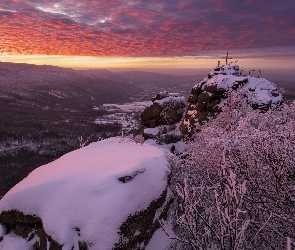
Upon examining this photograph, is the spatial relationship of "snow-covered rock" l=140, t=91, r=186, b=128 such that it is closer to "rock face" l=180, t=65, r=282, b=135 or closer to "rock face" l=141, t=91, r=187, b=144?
"rock face" l=141, t=91, r=187, b=144

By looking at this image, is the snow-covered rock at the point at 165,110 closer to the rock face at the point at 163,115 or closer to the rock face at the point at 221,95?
the rock face at the point at 163,115

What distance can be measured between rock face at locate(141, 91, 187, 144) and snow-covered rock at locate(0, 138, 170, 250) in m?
18.5

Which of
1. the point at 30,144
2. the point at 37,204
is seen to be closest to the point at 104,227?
the point at 37,204

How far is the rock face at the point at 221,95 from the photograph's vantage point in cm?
2938

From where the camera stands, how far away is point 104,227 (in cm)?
784

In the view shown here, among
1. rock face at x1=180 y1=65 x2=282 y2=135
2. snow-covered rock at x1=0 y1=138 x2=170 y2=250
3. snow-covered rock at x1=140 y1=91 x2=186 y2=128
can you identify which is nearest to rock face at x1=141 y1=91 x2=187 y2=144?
snow-covered rock at x1=140 y1=91 x2=186 y2=128

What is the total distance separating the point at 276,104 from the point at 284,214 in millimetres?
24726

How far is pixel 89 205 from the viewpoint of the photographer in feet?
26.9

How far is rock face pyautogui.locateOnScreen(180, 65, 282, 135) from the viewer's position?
29.4 metres

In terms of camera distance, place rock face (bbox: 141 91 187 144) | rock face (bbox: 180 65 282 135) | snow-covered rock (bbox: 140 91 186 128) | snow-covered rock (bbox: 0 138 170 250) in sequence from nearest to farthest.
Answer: snow-covered rock (bbox: 0 138 170 250)
rock face (bbox: 180 65 282 135)
rock face (bbox: 141 91 187 144)
snow-covered rock (bbox: 140 91 186 128)

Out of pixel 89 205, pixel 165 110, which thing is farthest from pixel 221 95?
pixel 89 205

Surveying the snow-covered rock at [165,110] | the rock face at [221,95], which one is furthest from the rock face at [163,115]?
the rock face at [221,95]

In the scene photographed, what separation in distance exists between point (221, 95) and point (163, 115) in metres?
7.90

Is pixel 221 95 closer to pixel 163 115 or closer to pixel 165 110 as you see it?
pixel 165 110
